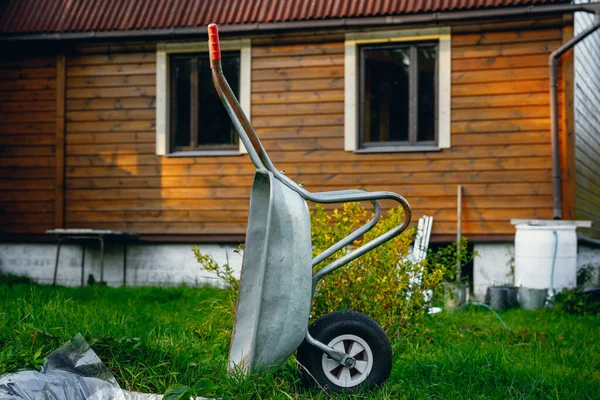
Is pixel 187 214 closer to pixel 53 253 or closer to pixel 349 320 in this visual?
pixel 53 253

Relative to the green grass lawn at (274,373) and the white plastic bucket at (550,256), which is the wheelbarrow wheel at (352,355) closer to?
the green grass lawn at (274,373)

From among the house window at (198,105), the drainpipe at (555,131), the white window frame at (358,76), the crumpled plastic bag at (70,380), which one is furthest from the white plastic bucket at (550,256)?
the crumpled plastic bag at (70,380)

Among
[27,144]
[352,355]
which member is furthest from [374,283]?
[27,144]

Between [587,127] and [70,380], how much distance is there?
882 cm

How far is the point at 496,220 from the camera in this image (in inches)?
368

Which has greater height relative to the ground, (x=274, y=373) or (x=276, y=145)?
(x=276, y=145)

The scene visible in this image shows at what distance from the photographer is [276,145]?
33.2 ft

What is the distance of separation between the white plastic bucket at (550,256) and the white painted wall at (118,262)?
3.74m

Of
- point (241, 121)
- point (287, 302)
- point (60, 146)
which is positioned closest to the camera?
point (287, 302)

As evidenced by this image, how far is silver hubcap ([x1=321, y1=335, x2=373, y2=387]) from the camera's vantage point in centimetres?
385

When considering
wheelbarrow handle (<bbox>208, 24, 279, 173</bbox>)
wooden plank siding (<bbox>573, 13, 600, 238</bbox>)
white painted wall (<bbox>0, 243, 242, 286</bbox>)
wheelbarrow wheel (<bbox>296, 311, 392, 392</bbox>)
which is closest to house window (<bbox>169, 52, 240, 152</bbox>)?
white painted wall (<bbox>0, 243, 242, 286</bbox>)

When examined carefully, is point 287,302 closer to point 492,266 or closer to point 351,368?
point 351,368

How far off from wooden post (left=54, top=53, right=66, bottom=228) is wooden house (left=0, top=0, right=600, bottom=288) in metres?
0.02

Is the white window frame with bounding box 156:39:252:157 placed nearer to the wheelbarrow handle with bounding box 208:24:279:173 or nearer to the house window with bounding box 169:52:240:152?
the house window with bounding box 169:52:240:152
